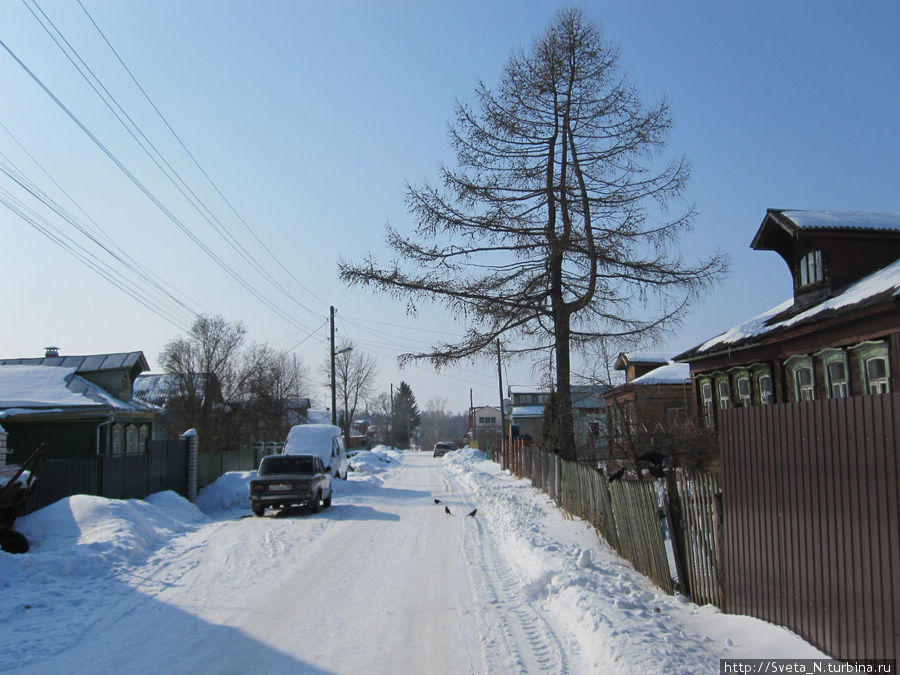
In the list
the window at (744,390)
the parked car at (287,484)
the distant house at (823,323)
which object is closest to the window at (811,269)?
the distant house at (823,323)

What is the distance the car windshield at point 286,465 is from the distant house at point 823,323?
1201cm

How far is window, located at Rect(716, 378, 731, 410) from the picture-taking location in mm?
21172

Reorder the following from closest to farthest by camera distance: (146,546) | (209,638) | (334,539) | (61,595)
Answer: (209,638) < (61,595) < (146,546) < (334,539)

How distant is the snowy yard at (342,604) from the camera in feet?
19.6

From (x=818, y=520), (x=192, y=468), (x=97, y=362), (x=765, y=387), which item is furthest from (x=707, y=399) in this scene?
(x=97, y=362)

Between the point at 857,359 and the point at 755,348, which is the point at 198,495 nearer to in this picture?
the point at 755,348

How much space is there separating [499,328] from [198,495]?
12509 mm

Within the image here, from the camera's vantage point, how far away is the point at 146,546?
12.5 metres

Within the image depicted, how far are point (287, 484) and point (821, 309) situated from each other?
44.6ft

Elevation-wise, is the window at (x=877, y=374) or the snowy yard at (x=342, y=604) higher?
the window at (x=877, y=374)

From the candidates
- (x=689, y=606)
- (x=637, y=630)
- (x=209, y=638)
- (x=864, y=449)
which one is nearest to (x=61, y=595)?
(x=209, y=638)

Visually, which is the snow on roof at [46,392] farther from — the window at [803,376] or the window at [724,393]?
the window at [803,376]

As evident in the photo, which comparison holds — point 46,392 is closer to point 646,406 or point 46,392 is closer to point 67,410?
point 67,410

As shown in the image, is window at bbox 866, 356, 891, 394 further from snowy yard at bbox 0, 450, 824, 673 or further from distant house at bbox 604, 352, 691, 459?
snowy yard at bbox 0, 450, 824, 673
